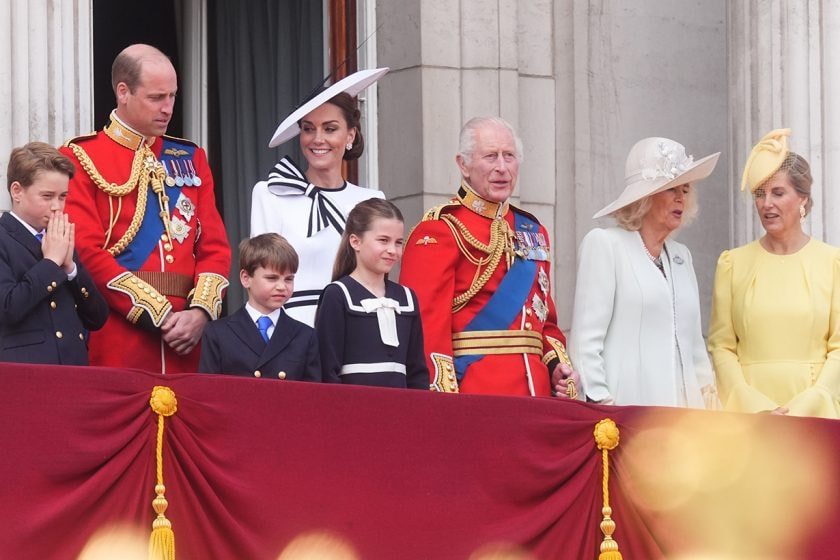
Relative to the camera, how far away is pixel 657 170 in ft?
27.0

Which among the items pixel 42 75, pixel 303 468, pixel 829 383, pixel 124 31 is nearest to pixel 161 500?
pixel 303 468

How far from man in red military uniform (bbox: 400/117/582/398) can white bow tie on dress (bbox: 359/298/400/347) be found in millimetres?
431

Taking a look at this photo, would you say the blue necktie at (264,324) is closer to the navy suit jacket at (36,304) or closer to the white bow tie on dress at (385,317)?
the white bow tie on dress at (385,317)

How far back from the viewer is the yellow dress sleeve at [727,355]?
808 centimetres

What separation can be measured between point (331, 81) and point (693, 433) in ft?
11.8

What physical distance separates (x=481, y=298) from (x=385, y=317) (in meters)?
0.77

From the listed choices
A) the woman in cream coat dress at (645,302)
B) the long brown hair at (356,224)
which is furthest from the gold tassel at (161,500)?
the woman in cream coat dress at (645,302)

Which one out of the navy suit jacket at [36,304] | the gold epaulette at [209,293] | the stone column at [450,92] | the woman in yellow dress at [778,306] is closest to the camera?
the navy suit jacket at [36,304]

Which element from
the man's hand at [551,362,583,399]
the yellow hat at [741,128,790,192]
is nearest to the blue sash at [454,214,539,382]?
the man's hand at [551,362,583,399]

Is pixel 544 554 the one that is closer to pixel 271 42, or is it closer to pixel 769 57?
pixel 769 57

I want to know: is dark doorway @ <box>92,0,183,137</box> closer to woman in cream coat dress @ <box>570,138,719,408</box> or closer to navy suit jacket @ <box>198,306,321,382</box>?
woman in cream coat dress @ <box>570,138,719,408</box>

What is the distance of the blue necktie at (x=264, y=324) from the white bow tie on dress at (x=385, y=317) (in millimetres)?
331

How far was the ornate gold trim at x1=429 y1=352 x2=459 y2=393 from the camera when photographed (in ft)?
25.0

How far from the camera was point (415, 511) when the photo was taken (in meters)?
6.69
